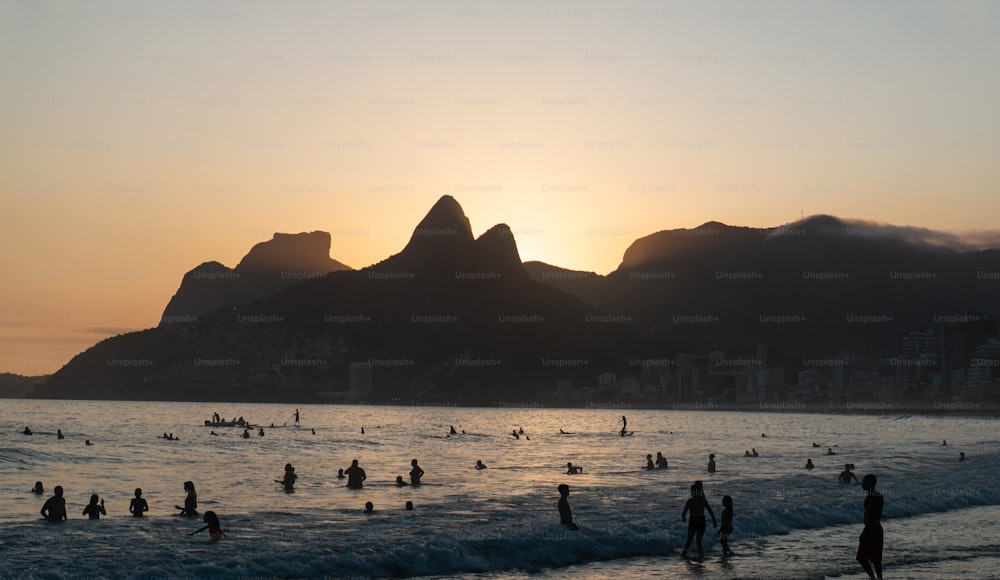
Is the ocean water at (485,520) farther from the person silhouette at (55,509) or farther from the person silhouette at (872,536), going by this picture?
the person silhouette at (872,536)

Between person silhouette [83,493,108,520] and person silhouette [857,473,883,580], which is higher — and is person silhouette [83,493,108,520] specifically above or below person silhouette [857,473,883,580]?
below

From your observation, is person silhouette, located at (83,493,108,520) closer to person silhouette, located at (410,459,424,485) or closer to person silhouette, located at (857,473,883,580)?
person silhouette, located at (410,459,424,485)

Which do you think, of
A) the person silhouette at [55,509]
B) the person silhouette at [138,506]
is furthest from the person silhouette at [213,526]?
the person silhouette at [138,506]

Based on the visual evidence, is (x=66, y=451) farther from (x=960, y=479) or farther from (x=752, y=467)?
(x=960, y=479)

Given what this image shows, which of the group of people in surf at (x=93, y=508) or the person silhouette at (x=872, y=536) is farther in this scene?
the group of people in surf at (x=93, y=508)

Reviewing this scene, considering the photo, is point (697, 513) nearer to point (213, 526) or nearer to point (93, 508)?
point (213, 526)

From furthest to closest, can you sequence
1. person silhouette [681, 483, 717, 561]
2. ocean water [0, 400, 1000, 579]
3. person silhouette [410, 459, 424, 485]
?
1. person silhouette [410, 459, 424, 485]
2. person silhouette [681, 483, 717, 561]
3. ocean water [0, 400, 1000, 579]

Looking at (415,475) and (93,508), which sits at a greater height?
(93,508)

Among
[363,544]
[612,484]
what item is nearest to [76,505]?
[363,544]

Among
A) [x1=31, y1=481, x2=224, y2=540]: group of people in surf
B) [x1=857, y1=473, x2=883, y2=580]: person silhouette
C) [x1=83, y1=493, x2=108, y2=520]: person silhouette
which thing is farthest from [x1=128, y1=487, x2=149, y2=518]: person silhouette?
[x1=857, y1=473, x2=883, y2=580]: person silhouette

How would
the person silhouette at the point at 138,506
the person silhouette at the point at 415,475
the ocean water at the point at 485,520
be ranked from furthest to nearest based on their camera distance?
the person silhouette at the point at 415,475 < the person silhouette at the point at 138,506 < the ocean water at the point at 485,520

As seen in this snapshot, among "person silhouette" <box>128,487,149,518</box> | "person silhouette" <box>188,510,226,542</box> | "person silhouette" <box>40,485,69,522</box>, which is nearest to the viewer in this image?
"person silhouette" <box>188,510,226,542</box>

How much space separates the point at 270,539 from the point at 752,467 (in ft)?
173

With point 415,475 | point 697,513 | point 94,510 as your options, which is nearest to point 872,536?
point 697,513
